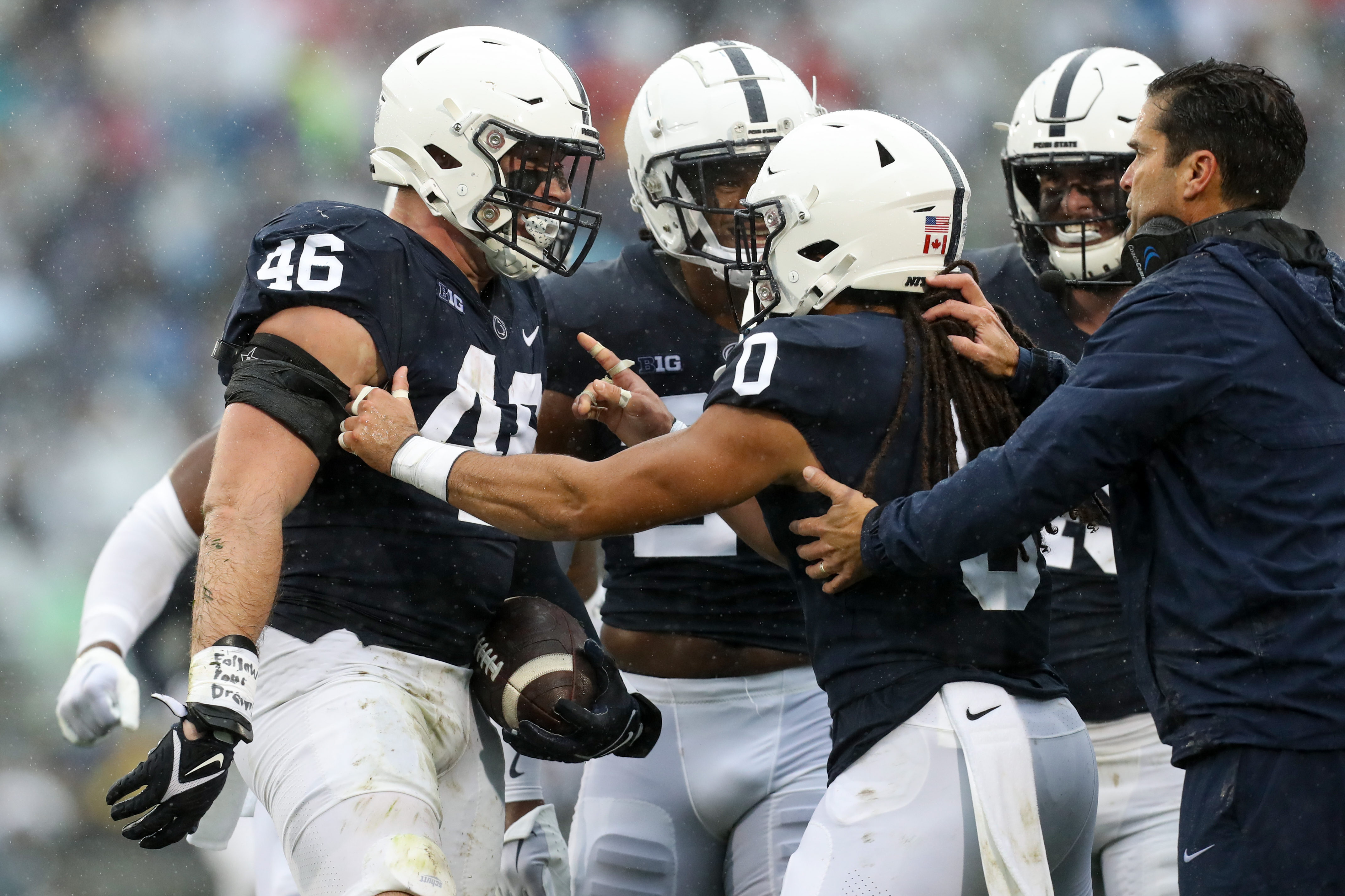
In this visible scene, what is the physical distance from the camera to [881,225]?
2.40m

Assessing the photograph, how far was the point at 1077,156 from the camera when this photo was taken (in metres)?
3.75

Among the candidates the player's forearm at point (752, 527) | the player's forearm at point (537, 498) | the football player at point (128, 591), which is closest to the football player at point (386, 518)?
the player's forearm at point (537, 498)

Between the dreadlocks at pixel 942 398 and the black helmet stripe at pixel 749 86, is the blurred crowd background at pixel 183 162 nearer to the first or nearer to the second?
the black helmet stripe at pixel 749 86

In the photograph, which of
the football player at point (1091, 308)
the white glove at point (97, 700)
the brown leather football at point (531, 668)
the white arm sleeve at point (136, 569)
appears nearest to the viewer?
the brown leather football at point (531, 668)

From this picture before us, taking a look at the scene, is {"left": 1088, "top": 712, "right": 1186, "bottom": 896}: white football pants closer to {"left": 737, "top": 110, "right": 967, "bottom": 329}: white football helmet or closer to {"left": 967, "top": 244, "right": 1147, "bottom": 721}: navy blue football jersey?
{"left": 967, "top": 244, "right": 1147, "bottom": 721}: navy blue football jersey

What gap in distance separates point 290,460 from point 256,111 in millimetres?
4784

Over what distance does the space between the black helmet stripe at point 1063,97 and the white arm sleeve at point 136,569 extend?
2550 mm

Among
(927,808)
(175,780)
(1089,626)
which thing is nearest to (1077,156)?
(1089,626)

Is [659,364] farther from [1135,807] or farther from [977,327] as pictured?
[1135,807]

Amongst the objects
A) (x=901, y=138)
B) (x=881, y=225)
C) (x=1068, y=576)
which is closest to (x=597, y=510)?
(x=881, y=225)

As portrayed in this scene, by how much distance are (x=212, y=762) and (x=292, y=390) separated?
0.62m

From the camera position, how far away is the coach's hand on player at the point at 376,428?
7.86 ft

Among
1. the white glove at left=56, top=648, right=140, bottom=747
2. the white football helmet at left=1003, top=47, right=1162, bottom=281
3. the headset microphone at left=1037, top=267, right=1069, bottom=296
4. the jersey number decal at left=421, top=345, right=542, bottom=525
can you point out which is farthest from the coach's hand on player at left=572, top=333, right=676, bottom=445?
the white glove at left=56, top=648, right=140, bottom=747

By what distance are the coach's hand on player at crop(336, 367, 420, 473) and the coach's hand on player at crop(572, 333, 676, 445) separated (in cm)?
52
